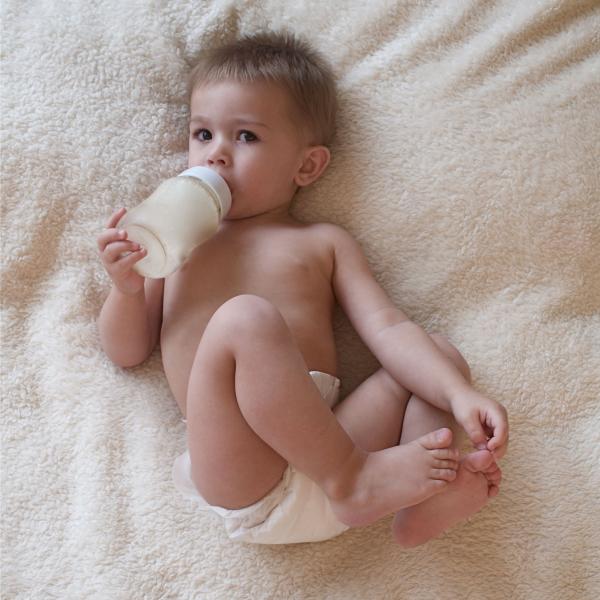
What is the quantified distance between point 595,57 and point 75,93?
851 mm

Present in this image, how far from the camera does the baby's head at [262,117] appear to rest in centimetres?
137

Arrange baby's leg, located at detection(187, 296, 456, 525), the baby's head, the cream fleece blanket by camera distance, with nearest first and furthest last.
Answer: baby's leg, located at detection(187, 296, 456, 525) < the cream fleece blanket < the baby's head

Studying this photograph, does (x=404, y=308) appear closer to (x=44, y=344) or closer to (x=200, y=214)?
(x=200, y=214)

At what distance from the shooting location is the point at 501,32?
1.47m

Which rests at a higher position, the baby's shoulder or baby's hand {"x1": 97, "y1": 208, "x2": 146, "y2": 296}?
baby's hand {"x1": 97, "y1": 208, "x2": 146, "y2": 296}

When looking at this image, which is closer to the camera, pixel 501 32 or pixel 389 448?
pixel 389 448

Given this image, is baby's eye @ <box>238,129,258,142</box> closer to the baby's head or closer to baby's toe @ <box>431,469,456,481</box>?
the baby's head

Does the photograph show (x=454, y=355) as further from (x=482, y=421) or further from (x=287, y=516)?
(x=287, y=516)

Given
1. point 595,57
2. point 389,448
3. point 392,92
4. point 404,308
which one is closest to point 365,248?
point 404,308

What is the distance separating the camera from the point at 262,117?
4.50 feet

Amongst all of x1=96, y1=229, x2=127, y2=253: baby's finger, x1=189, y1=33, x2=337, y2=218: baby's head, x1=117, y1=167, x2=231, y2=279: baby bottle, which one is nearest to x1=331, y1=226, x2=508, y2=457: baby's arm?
x1=189, y1=33, x2=337, y2=218: baby's head

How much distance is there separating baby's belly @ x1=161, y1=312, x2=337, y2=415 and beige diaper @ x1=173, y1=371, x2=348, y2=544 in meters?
0.18

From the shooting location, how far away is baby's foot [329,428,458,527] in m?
1.15

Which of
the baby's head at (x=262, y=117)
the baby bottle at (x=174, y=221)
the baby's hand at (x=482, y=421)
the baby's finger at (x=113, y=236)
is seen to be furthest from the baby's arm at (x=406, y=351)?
the baby's finger at (x=113, y=236)
